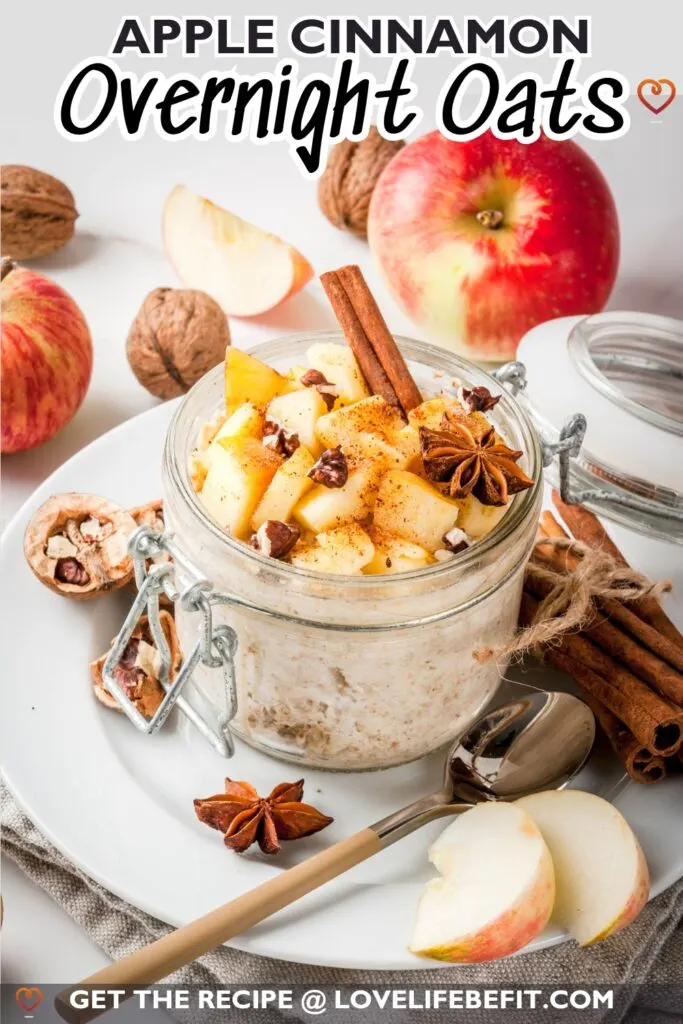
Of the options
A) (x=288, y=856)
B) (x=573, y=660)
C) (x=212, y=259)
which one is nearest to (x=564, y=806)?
(x=573, y=660)

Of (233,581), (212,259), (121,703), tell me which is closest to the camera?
(233,581)

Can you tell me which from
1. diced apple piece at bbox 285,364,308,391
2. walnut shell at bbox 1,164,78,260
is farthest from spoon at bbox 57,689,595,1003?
walnut shell at bbox 1,164,78,260

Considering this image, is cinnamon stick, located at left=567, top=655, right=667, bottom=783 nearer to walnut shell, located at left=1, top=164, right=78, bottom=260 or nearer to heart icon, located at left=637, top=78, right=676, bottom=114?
heart icon, located at left=637, top=78, right=676, bottom=114

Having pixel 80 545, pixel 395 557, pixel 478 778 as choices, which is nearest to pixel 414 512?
pixel 395 557

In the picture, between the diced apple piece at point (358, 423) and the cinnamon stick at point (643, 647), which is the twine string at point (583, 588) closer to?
the cinnamon stick at point (643, 647)

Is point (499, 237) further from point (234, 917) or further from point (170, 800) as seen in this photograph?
point (234, 917)

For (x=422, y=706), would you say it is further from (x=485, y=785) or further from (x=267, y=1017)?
(x=267, y=1017)
